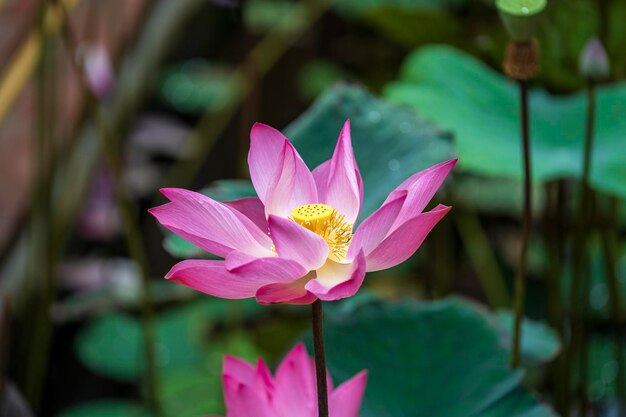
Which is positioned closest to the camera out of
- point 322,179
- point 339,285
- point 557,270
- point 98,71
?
point 339,285

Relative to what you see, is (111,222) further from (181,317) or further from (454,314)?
(454,314)

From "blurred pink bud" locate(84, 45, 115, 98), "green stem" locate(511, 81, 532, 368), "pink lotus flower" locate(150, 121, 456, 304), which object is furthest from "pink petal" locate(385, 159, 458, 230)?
"blurred pink bud" locate(84, 45, 115, 98)

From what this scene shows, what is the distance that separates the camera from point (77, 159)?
1237 mm

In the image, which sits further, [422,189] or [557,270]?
[557,270]

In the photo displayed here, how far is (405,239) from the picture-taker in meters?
0.32

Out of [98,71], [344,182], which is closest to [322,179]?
[344,182]

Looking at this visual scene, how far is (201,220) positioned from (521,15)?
23cm

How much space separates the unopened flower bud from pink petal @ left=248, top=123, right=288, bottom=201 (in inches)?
6.3

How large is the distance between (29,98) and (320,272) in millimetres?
1012

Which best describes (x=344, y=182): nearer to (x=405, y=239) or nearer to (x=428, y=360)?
(x=405, y=239)

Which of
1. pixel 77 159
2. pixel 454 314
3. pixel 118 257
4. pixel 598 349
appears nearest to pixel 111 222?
pixel 118 257

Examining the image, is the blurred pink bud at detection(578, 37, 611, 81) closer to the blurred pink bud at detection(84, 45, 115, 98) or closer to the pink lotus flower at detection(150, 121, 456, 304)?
the pink lotus flower at detection(150, 121, 456, 304)

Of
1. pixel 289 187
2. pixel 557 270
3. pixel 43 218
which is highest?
pixel 289 187

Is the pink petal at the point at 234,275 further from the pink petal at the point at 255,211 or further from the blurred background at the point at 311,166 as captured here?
the blurred background at the point at 311,166
